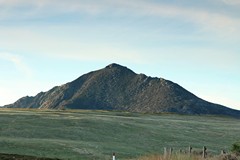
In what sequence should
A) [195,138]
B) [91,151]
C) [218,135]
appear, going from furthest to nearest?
[218,135] < [195,138] < [91,151]

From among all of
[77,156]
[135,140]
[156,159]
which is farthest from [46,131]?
[156,159]

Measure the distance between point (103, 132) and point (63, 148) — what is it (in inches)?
753

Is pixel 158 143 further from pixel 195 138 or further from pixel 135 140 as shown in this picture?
pixel 195 138

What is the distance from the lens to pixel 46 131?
194 ft

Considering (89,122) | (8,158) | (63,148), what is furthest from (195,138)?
(8,158)

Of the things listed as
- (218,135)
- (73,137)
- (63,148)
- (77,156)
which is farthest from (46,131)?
(218,135)

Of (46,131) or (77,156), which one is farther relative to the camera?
(46,131)

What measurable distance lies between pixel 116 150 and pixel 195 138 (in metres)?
21.6

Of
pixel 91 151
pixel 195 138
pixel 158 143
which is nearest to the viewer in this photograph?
pixel 91 151

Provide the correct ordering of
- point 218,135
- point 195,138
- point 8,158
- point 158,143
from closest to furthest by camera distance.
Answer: point 8,158, point 158,143, point 195,138, point 218,135

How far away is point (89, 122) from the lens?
72125 millimetres

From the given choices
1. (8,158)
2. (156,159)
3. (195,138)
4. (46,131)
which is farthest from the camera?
(195,138)

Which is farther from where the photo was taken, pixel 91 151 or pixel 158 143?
pixel 158 143

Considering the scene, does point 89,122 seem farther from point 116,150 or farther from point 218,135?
point 116,150
